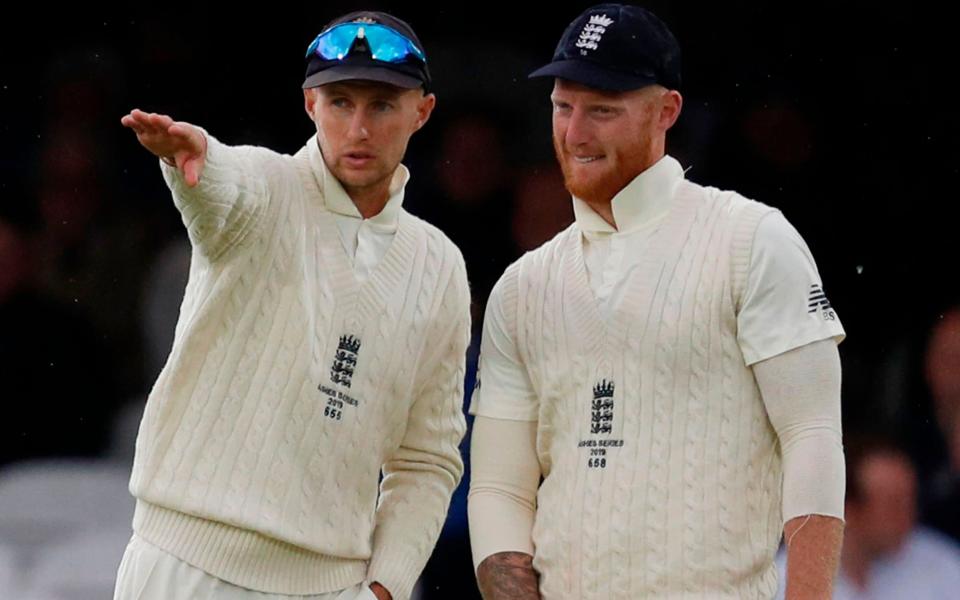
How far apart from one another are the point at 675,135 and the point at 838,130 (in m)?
0.50

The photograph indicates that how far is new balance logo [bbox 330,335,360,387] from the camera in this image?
3611mm

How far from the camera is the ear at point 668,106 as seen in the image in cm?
345

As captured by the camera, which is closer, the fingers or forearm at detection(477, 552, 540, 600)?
the fingers

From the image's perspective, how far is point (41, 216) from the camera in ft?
18.5

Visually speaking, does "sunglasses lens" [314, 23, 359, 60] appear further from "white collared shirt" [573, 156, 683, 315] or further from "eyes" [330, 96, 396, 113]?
"white collared shirt" [573, 156, 683, 315]

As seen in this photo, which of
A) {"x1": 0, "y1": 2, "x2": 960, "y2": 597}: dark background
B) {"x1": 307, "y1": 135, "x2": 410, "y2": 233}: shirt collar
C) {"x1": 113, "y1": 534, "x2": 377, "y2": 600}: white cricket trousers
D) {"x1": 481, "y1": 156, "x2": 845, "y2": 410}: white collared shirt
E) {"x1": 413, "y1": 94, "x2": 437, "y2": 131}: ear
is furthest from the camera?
{"x1": 0, "y1": 2, "x2": 960, "y2": 597}: dark background

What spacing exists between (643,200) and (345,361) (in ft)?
2.13

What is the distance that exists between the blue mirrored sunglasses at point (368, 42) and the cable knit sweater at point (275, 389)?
21 centimetres

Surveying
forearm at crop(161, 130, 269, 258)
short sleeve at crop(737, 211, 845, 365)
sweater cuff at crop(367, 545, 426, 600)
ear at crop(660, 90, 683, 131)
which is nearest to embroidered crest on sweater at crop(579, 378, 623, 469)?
short sleeve at crop(737, 211, 845, 365)

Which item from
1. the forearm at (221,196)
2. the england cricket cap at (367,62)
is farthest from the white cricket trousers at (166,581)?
the england cricket cap at (367,62)

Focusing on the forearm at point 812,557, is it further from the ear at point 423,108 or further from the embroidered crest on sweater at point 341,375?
the ear at point 423,108

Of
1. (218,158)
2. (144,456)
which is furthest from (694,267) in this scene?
(144,456)

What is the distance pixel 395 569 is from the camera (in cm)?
380

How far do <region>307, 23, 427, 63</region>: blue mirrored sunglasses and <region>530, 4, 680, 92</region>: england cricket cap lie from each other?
0.38m
